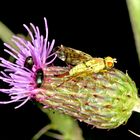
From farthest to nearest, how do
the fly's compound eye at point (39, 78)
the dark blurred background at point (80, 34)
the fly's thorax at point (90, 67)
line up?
the dark blurred background at point (80, 34) → the fly's compound eye at point (39, 78) → the fly's thorax at point (90, 67)

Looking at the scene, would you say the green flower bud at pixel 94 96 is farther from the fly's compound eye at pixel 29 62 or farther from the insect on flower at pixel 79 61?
the fly's compound eye at pixel 29 62

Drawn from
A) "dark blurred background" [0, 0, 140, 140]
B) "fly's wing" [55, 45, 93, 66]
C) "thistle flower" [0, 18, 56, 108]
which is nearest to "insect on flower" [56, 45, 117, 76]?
"fly's wing" [55, 45, 93, 66]

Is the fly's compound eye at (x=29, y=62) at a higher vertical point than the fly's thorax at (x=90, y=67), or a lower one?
higher

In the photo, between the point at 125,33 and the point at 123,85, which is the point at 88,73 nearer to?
the point at 123,85

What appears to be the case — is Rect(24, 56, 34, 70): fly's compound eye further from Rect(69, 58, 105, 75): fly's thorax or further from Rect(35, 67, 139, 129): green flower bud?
Rect(69, 58, 105, 75): fly's thorax

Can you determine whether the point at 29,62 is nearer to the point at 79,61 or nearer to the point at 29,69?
the point at 29,69

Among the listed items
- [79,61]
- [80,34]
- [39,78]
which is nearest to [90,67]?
[79,61]

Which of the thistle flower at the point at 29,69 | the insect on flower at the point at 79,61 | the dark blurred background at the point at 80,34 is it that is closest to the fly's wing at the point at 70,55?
the insect on flower at the point at 79,61
